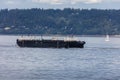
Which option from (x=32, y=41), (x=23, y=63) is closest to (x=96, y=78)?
(x=23, y=63)

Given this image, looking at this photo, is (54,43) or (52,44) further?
(54,43)

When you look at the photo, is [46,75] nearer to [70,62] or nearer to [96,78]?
[96,78]

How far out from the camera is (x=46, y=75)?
336 ft

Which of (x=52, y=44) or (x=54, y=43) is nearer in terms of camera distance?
(x=52, y=44)

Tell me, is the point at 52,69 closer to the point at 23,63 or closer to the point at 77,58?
the point at 23,63

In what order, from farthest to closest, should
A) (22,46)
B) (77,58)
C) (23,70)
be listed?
1. (22,46)
2. (77,58)
3. (23,70)

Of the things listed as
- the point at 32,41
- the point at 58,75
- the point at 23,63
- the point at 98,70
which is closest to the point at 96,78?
the point at 58,75

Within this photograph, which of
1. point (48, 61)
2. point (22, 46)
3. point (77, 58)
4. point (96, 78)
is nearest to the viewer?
point (96, 78)

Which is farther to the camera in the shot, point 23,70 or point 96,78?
point 23,70

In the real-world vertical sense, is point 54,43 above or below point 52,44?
above

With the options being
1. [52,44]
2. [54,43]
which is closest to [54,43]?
[54,43]

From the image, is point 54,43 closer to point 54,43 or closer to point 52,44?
point 54,43

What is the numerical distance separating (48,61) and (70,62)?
15.9 ft

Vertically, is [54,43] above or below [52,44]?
above
